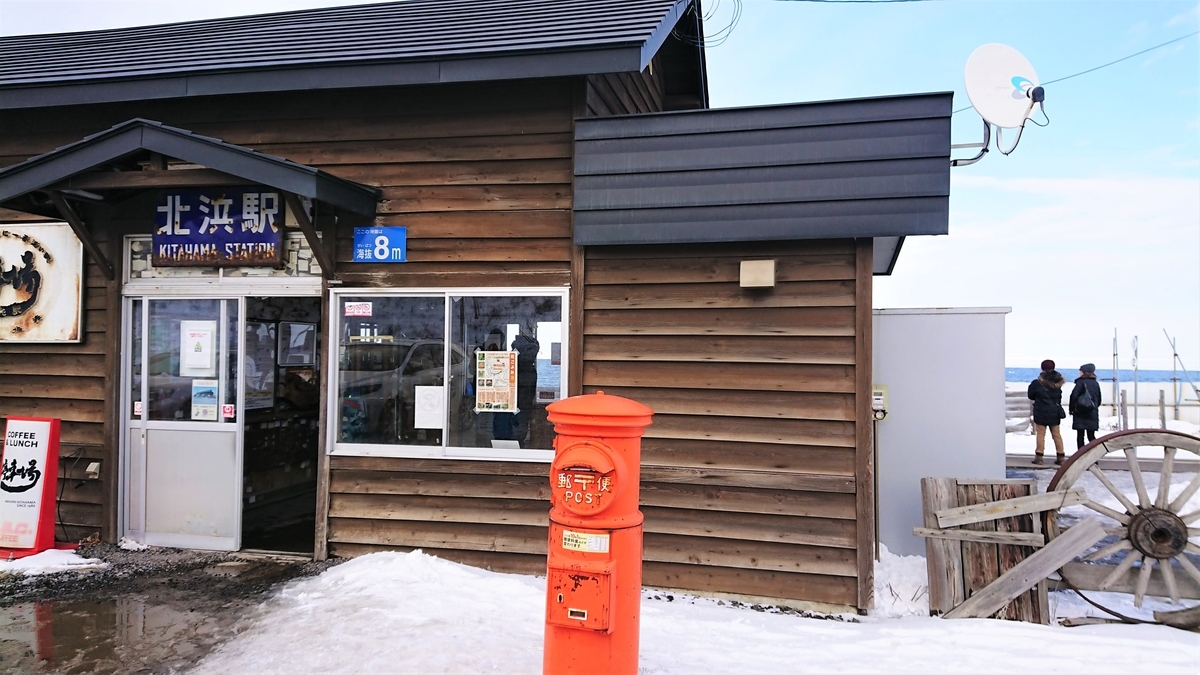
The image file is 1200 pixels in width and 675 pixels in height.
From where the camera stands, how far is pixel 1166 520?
4.75 metres

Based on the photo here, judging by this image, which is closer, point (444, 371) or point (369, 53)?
point (369, 53)

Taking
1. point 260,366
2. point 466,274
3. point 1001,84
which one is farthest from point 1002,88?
point 260,366

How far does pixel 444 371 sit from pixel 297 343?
3.52 meters

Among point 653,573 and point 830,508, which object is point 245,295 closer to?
point 653,573

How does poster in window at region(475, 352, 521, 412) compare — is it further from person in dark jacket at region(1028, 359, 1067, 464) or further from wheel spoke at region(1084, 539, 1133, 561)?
person in dark jacket at region(1028, 359, 1067, 464)

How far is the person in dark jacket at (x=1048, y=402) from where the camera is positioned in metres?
10.3

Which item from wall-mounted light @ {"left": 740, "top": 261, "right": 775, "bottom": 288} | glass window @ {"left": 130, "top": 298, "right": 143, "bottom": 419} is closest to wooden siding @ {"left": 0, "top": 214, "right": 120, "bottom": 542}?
glass window @ {"left": 130, "top": 298, "right": 143, "bottom": 419}

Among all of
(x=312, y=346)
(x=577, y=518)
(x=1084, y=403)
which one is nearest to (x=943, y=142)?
(x=577, y=518)

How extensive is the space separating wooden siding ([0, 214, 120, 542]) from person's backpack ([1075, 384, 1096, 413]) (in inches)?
481

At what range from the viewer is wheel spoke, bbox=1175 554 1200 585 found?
470 centimetres

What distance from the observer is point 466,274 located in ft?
18.4

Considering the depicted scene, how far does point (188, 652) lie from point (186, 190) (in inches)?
146

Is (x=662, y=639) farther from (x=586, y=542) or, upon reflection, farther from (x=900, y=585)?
(x=900, y=585)

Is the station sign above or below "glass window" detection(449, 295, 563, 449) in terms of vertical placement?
above
